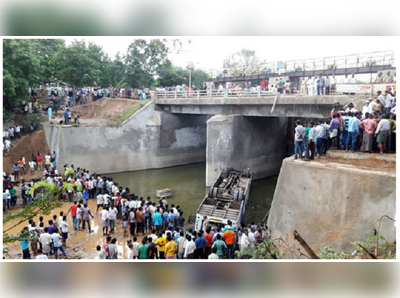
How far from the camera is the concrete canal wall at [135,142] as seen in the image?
23.1 m

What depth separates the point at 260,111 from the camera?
20.7 m

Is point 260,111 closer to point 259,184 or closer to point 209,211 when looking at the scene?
point 259,184

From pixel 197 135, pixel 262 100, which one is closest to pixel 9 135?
pixel 197 135

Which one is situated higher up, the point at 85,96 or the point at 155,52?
the point at 155,52

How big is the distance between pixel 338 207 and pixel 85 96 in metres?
25.7

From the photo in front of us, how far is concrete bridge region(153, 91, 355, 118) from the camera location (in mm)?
17562

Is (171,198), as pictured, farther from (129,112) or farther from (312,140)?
(312,140)

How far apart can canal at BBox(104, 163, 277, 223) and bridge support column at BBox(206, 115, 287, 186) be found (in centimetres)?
120

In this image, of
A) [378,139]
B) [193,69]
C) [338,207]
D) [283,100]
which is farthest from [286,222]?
[193,69]

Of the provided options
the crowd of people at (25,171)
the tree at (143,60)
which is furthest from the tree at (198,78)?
the crowd of people at (25,171)

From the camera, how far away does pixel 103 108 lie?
28.6 meters

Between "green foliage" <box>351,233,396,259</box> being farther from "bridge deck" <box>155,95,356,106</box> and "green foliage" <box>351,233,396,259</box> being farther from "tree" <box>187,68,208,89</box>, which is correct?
"tree" <box>187,68,208,89</box>

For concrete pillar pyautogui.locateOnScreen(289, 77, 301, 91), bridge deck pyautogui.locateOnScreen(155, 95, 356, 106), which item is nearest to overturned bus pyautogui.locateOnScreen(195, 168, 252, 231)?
bridge deck pyautogui.locateOnScreen(155, 95, 356, 106)

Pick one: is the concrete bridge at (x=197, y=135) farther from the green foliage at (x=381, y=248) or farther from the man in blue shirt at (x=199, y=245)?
the man in blue shirt at (x=199, y=245)
